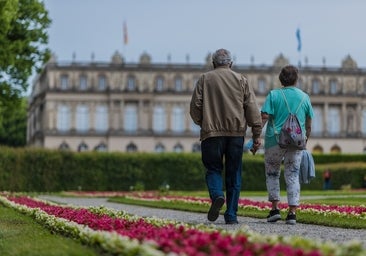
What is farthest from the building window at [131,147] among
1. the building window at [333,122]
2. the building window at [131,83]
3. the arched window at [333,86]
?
the arched window at [333,86]

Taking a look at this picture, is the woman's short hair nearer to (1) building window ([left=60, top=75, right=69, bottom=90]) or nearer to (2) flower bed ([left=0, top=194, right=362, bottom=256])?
(2) flower bed ([left=0, top=194, right=362, bottom=256])

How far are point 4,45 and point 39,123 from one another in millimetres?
69598

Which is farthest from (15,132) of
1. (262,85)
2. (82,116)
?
(262,85)

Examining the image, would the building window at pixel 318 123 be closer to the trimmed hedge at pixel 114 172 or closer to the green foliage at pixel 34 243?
the trimmed hedge at pixel 114 172

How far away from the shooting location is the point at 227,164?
11.4 m

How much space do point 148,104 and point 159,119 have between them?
222 centimetres

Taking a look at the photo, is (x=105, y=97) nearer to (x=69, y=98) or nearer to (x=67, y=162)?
(x=69, y=98)

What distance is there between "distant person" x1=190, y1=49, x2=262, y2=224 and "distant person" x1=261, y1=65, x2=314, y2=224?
318 mm

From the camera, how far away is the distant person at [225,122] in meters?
11.1

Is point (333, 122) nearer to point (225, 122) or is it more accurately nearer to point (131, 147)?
point (131, 147)

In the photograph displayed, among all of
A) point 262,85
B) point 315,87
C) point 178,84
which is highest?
point 178,84

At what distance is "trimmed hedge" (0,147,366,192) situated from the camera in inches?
1563

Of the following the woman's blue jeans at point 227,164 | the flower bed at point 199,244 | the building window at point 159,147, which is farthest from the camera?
the building window at point 159,147

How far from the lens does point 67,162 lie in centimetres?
4184
